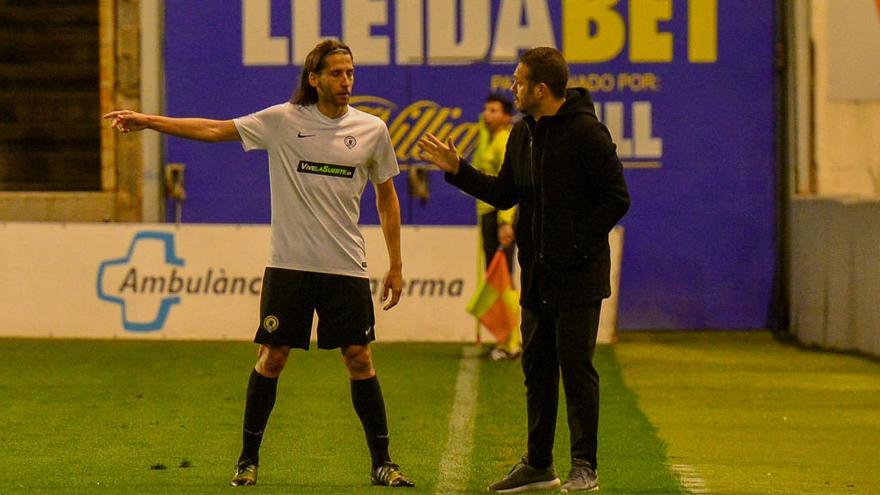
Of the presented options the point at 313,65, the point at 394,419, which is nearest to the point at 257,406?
the point at 313,65

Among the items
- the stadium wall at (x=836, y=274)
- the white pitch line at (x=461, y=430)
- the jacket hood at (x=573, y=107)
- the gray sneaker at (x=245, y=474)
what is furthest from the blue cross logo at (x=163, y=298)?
the jacket hood at (x=573, y=107)

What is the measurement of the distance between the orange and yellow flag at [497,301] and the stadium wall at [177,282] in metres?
1.28

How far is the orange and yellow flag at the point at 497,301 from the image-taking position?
41.9ft

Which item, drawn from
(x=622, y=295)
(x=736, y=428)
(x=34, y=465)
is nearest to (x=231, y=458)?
(x=34, y=465)

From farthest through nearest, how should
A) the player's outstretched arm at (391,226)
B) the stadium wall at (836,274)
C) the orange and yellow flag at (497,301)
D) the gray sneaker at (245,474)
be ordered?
the stadium wall at (836,274)
the orange and yellow flag at (497,301)
the player's outstretched arm at (391,226)
the gray sneaker at (245,474)

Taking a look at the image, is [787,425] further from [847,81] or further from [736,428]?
[847,81]

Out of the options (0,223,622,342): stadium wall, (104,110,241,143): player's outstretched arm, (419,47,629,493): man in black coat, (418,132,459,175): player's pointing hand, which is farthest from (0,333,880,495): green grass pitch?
(104,110,241,143): player's outstretched arm

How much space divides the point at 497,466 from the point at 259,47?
904 centimetres

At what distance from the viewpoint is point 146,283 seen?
1423 cm

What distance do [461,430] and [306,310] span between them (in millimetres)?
2394

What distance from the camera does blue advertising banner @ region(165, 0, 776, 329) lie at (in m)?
16.0

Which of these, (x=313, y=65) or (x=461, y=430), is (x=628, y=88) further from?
(x=313, y=65)

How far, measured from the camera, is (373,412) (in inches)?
279

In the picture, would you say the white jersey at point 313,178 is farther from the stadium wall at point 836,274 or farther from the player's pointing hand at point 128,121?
the stadium wall at point 836,274
